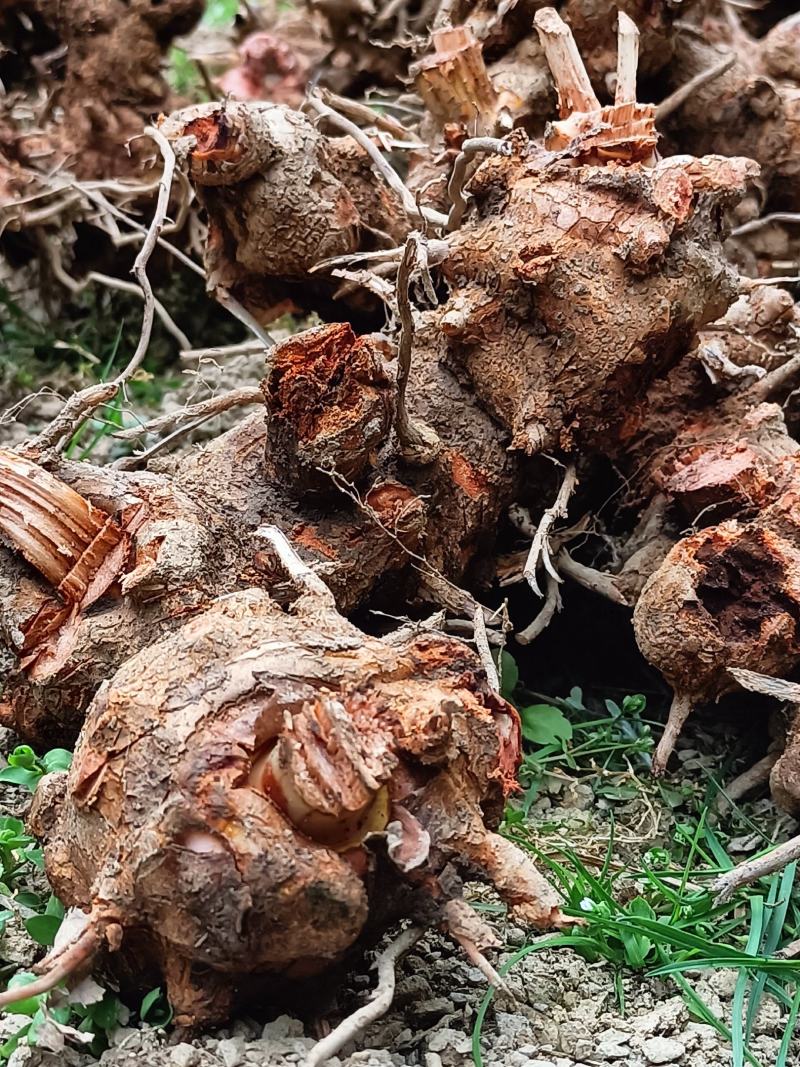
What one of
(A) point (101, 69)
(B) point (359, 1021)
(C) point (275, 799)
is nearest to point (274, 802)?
(C) point (275, 799)

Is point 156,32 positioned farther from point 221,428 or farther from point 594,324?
point 594,324

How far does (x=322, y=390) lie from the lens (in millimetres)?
1535

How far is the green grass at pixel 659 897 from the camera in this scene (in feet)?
4.37

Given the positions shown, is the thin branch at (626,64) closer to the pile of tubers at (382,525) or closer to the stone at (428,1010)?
the pile of tubers at (382,525)

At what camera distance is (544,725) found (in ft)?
6.07

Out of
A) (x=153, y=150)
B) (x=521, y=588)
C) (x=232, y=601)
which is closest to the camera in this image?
(x=232, y=601)

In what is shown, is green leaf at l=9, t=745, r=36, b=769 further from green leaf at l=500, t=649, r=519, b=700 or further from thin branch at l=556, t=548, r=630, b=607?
thin branch at l=556, t=548, r=630, b=607

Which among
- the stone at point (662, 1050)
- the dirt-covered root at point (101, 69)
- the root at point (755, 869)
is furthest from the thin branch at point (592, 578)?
the dirt-covered root at point (101, 69)

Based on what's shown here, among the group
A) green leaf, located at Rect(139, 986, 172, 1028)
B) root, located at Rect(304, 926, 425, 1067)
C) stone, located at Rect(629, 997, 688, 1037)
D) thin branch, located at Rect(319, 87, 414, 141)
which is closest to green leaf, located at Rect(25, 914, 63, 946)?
green leaf, located at Rect(139, 986, 172, 1028)

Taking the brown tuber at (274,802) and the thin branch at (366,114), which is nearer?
the brown tuber at (274,802)

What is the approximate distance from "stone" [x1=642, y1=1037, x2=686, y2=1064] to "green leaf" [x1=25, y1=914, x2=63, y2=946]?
27.8 inches

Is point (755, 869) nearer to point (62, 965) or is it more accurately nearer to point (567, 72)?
point (62, 965)

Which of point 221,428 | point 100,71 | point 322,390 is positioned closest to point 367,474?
point 322,390

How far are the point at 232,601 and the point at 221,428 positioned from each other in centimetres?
129
